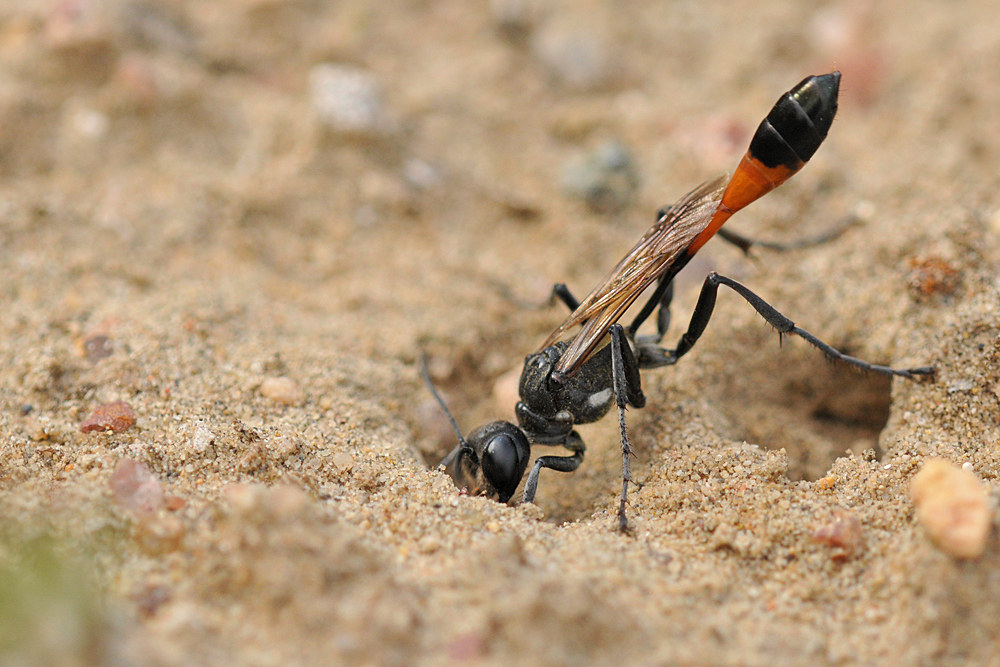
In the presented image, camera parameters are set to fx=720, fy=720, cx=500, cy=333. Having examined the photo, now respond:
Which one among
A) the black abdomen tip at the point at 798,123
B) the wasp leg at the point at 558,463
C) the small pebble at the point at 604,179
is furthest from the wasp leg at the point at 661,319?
the small pebble at the point at 604,179

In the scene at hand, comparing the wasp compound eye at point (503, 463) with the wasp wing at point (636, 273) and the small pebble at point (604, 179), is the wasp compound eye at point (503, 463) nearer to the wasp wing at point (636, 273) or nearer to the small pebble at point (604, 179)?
the wasp wing at point (636, 273)

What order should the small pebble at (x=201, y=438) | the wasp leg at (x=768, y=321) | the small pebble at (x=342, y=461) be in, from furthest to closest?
1. the wasp leg at (x=768, y=321)
2. the small pebble at (x=342, y=461)
3. the small pebble at (x=201, y=438)

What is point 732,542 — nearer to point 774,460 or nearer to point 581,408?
point 774,460

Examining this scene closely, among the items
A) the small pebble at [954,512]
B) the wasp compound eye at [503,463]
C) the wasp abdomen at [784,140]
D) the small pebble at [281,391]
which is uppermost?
the wasp abdomen at [784,140]

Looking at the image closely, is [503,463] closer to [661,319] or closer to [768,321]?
[661,319]

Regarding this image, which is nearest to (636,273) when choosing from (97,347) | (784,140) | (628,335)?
(628,335)

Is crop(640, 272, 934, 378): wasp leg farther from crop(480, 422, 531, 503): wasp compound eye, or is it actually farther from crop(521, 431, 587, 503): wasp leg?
crop(480, 422, 531, 503): wasp compound eye
